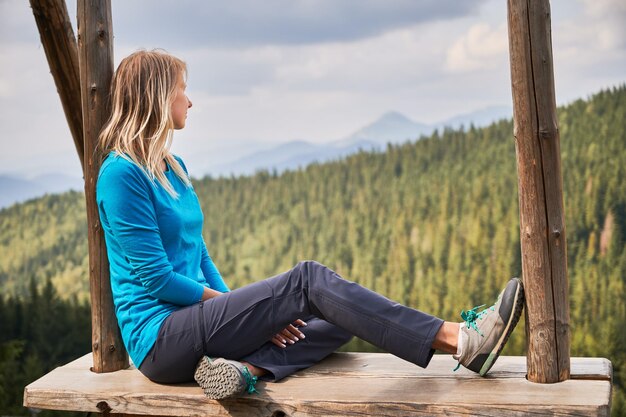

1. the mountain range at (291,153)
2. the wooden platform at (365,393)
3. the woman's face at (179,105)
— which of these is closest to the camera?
the wooden platform at (365,393)

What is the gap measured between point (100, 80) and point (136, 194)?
490mm

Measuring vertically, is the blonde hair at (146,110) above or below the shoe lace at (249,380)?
above

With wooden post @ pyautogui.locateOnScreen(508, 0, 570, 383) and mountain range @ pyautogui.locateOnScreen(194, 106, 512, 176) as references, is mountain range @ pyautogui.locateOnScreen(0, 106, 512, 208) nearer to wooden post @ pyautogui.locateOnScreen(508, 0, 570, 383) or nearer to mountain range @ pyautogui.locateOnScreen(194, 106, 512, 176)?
mountain range @ pyautogui.locateOnScreen(194, 106, 512, 176)

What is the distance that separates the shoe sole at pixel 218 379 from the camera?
7.42 feet

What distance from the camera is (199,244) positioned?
261 cm

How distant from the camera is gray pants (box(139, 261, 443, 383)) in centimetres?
230

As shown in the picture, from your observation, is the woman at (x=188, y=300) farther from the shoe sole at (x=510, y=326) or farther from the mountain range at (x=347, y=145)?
the mountain range at (x=347, y=145)

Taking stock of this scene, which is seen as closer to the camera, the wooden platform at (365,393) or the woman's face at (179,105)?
the wooden platform at (365,393)

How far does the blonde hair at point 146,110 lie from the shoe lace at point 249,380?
1.86ft

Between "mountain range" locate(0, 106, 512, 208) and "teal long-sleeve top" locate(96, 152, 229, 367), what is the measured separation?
12.1 feet

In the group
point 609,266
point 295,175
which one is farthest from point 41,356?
point 609,266

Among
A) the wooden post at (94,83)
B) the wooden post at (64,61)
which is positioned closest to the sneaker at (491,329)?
the wooden post at (94,83)

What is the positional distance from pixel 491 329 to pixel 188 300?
87 cm

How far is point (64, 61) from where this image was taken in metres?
3.01
